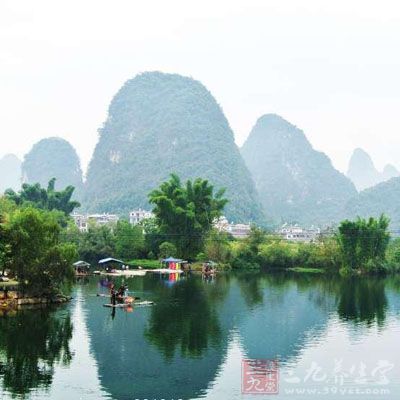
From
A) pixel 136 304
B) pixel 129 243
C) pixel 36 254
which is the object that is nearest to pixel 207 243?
pixel 129 243

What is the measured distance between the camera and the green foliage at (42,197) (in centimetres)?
6266

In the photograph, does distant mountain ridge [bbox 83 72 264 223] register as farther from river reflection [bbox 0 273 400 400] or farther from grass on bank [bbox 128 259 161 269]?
river reflection [bbox 0 273 400 400]

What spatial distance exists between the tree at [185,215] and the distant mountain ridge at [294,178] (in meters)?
85.6

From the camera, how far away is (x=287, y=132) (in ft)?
524

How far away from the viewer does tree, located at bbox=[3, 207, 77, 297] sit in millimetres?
26891

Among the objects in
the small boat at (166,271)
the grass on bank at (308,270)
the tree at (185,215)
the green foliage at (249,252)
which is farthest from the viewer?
the green foliage at (249,252)

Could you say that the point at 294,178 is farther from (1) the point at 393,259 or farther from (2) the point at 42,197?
(1) the point at 393,259

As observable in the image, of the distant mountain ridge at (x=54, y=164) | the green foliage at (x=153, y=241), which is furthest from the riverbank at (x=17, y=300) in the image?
the distant mountain ridge at (x=54, y=164)

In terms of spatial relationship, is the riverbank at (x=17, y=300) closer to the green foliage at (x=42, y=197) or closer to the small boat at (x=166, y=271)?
the small boat at (x=166, y=271)

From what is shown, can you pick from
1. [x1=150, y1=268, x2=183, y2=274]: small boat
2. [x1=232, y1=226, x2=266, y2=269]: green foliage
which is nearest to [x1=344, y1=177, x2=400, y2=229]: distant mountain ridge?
[x1=232, y1=226, x2=266, y2=269]: green foliage

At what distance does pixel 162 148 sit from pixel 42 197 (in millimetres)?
63756

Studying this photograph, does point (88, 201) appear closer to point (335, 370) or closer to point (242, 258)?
point (242, 258)

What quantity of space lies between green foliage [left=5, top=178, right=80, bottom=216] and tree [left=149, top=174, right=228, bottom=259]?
1348 centimetres

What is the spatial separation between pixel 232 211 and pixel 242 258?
2274 inches
